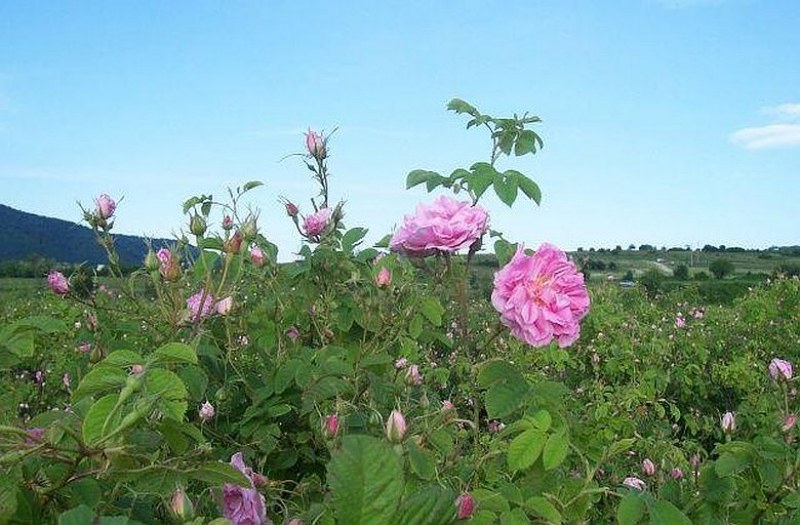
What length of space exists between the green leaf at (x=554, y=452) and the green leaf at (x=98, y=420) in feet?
2.09

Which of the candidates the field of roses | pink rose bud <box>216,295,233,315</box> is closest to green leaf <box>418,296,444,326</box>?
the field of roses

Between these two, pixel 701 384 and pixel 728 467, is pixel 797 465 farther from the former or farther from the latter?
pixel 701 384

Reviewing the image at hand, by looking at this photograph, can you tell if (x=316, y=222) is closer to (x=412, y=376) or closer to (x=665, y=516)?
(x=412, y=376)

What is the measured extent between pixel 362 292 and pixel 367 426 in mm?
503

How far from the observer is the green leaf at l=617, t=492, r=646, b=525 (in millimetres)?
1255

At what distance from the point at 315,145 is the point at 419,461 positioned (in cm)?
121

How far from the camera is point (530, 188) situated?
62.2 inches

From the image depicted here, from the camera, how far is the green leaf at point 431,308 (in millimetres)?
1872

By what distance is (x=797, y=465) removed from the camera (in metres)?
1.61

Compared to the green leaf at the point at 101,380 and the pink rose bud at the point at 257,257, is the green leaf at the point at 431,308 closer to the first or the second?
the pink rose bud at the point at 257,257

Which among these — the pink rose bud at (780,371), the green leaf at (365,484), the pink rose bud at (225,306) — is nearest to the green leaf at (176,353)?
the green leaf at (365,484)

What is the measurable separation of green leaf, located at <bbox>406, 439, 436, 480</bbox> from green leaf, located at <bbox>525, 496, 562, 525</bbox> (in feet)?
0.62

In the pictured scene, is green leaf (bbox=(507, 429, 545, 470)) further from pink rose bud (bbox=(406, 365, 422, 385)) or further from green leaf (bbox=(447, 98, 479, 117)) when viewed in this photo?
green leaf (bbox=(447, 98, 479, 117))

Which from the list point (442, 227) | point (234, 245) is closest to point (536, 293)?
point (442, 227)
